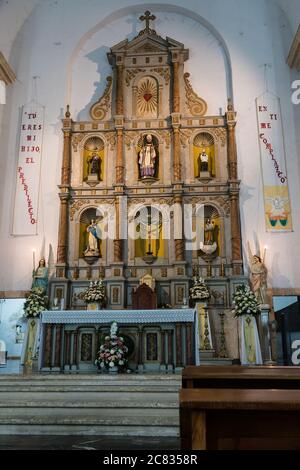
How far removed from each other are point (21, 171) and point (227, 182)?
527cm

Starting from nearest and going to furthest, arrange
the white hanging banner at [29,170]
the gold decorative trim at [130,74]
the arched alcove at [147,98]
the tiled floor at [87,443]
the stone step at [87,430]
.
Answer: the tiled floor at [87,443]
the stone step at [87,430]
the white hanging banner at [29,170]
the arched alcove at [147,98]
the gold decorative trim at [130,74]

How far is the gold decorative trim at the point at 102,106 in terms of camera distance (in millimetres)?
12141

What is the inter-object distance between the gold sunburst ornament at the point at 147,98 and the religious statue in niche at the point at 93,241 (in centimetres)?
338

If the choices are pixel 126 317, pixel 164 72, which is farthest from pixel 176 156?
pixel 126 317

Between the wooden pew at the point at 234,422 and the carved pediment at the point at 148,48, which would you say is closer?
the wooden pew at the point at 234,422

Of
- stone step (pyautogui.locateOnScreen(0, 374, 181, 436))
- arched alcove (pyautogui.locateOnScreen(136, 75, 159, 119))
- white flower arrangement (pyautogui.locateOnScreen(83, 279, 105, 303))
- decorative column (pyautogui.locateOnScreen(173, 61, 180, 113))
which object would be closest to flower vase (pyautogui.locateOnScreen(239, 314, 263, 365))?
white flower arrangement (pyautogui.locateOnScreen(83, 279, 105, 303))

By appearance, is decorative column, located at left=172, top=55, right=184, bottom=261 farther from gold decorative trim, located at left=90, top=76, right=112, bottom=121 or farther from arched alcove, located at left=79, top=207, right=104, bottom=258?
arched alcove, located at left=79, top=207, right=104, bottom=258

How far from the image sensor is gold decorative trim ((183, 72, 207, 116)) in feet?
39.0

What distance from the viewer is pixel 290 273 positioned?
10.4m

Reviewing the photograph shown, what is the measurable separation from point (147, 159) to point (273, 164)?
3150 millimetres

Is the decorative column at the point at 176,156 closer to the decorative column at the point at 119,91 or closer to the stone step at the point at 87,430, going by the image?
the decorative column at the point at 119,91

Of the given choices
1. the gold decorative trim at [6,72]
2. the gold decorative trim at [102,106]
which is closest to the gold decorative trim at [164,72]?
the gold decorative trim at [102,106]

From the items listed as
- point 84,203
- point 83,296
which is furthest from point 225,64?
point 83,296

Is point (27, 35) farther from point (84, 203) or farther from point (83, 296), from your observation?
point (83, 296)
